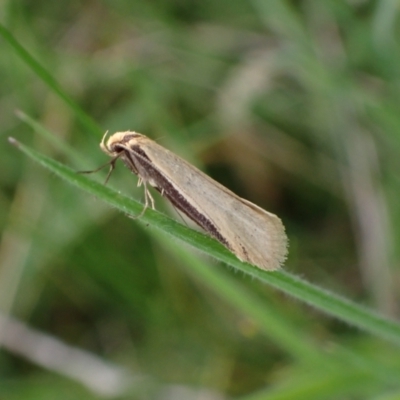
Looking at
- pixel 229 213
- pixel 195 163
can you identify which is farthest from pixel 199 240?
pixel 195 163

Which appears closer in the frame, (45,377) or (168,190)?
(168,190)

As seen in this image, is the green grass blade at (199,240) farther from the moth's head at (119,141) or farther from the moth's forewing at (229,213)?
the moth's head at (119,141)

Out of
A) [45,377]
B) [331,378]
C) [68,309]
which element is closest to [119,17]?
[68,309]

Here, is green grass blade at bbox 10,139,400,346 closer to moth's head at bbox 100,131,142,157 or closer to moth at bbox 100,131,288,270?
moth at bbox 100,131,288,270

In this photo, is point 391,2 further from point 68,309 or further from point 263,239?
point 68,309

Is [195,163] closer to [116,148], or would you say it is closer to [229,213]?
[116,148]

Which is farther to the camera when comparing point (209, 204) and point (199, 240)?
point (209, 204)

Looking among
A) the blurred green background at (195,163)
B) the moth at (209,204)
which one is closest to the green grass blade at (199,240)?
the moth at (209,204)
